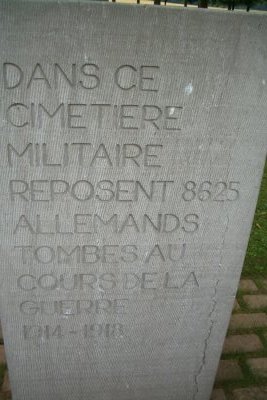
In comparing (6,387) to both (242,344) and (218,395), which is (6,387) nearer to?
(218,395)

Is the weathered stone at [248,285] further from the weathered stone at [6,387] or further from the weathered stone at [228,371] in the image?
the weathered stone at [6,387]

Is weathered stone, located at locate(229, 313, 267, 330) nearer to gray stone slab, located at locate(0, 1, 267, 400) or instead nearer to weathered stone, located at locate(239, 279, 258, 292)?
weathered stone, located at locate(239, 279, 258, 292)

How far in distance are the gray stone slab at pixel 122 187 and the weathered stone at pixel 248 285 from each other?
3.15ft

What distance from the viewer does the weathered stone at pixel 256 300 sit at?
8.68 feet

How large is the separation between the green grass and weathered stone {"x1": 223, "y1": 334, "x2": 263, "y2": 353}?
62 cm

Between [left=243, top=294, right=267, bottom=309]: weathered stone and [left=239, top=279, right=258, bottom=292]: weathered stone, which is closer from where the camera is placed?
[left=243, top=294, right=267, bottom=309]: weathered stone

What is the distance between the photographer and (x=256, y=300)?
269 cm

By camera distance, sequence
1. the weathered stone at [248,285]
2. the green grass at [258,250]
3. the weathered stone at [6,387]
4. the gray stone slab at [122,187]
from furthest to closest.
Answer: the green grass at [258,250], the weathered stone at [248,285], the weathered stone at [6,387], the gray stone slab at [122,187]

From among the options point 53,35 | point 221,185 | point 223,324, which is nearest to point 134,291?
point 223,324

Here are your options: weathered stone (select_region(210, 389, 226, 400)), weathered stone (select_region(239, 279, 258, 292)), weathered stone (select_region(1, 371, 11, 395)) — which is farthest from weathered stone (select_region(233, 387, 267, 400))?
weathered stone (select_region(1, 371, 11, 395))

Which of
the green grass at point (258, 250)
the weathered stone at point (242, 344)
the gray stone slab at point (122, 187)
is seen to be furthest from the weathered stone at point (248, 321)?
the gray stone slab at point (122, 187)

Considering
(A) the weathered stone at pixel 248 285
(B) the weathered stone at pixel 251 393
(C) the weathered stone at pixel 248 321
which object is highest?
(A) the weathered stone at pixel 248 285

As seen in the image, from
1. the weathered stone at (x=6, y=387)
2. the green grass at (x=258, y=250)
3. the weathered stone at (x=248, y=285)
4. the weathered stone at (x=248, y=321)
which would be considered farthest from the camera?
the green grass at (x=258, y=250)

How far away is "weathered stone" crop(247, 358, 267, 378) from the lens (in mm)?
2177
